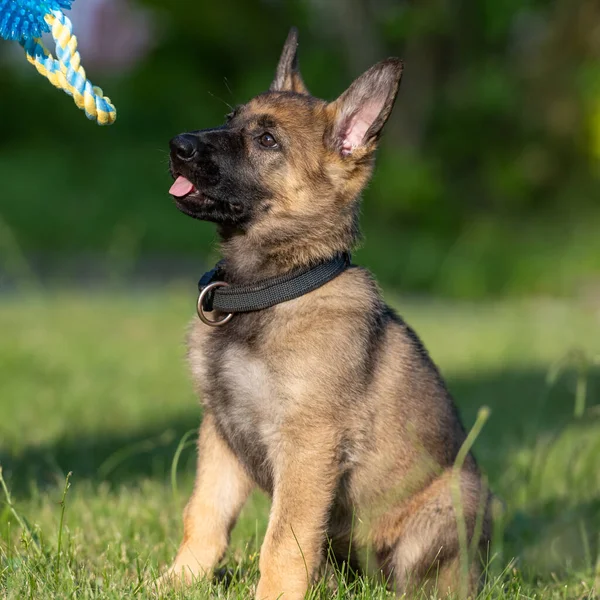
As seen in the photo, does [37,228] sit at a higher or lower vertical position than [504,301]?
higher

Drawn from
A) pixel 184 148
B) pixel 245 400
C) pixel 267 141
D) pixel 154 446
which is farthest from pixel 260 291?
pixel 154 446

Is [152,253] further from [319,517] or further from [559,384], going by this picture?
[319,517]

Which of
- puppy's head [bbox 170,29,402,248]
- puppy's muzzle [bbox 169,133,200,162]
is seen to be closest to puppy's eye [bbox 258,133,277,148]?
puppy's head [bbox 170,29,402,248]

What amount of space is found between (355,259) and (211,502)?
11364mm

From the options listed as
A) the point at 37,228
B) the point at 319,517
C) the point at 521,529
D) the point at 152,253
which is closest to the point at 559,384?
the point at 521,529

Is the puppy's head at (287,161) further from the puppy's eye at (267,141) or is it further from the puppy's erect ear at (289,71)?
the puppy's erect ear at (289,71)

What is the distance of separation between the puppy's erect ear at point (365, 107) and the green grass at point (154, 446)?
117 cm

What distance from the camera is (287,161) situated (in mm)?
3602

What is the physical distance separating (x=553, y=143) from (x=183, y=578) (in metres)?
19.8

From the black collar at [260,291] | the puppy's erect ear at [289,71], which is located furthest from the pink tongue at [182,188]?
the puppy's erect ear at [289,71]

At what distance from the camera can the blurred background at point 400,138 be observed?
642 inches

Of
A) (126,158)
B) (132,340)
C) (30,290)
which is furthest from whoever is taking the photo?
(126,158)

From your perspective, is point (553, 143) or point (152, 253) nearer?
point (152, 253)

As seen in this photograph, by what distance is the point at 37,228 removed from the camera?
17188 millimetres
